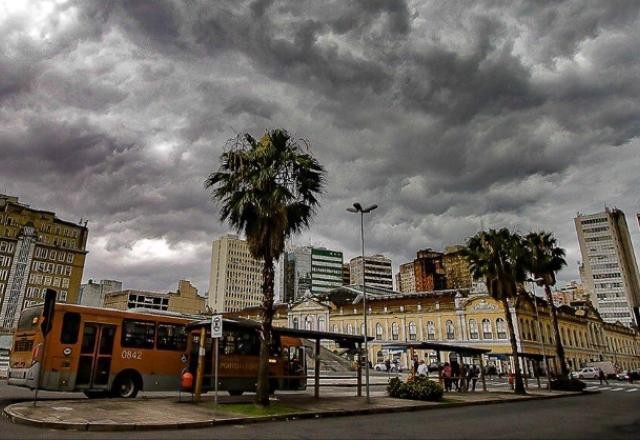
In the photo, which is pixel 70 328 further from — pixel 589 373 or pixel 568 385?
pixel 589 373

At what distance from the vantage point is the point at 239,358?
20.9 meters

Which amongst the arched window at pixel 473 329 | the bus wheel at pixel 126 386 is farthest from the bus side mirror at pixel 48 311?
the arched window at pixel 473 329

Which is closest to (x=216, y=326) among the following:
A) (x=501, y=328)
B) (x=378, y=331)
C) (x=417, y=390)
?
(x=417, y=390)

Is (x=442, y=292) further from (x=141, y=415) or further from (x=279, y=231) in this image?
(x=141, y=415)

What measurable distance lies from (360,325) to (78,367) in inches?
2592

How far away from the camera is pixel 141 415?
513 inches

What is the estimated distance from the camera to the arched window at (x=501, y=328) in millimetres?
66688

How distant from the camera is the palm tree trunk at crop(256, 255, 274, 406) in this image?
16031 mm

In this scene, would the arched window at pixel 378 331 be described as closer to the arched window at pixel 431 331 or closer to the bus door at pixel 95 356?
the arched window at pixel 431 331

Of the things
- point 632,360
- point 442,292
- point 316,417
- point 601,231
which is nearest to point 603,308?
point 601,231

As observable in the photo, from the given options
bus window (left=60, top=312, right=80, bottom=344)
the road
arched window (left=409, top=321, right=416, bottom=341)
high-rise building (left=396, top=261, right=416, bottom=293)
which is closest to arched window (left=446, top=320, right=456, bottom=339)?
arched window (left=409, top=321, right=416, bottom=341)

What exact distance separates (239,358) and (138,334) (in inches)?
180

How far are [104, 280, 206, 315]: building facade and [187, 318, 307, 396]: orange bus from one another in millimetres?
128336

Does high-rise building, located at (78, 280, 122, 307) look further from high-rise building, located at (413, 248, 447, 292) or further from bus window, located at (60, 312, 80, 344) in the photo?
bus window, located at (60, 312, 80, 344)
